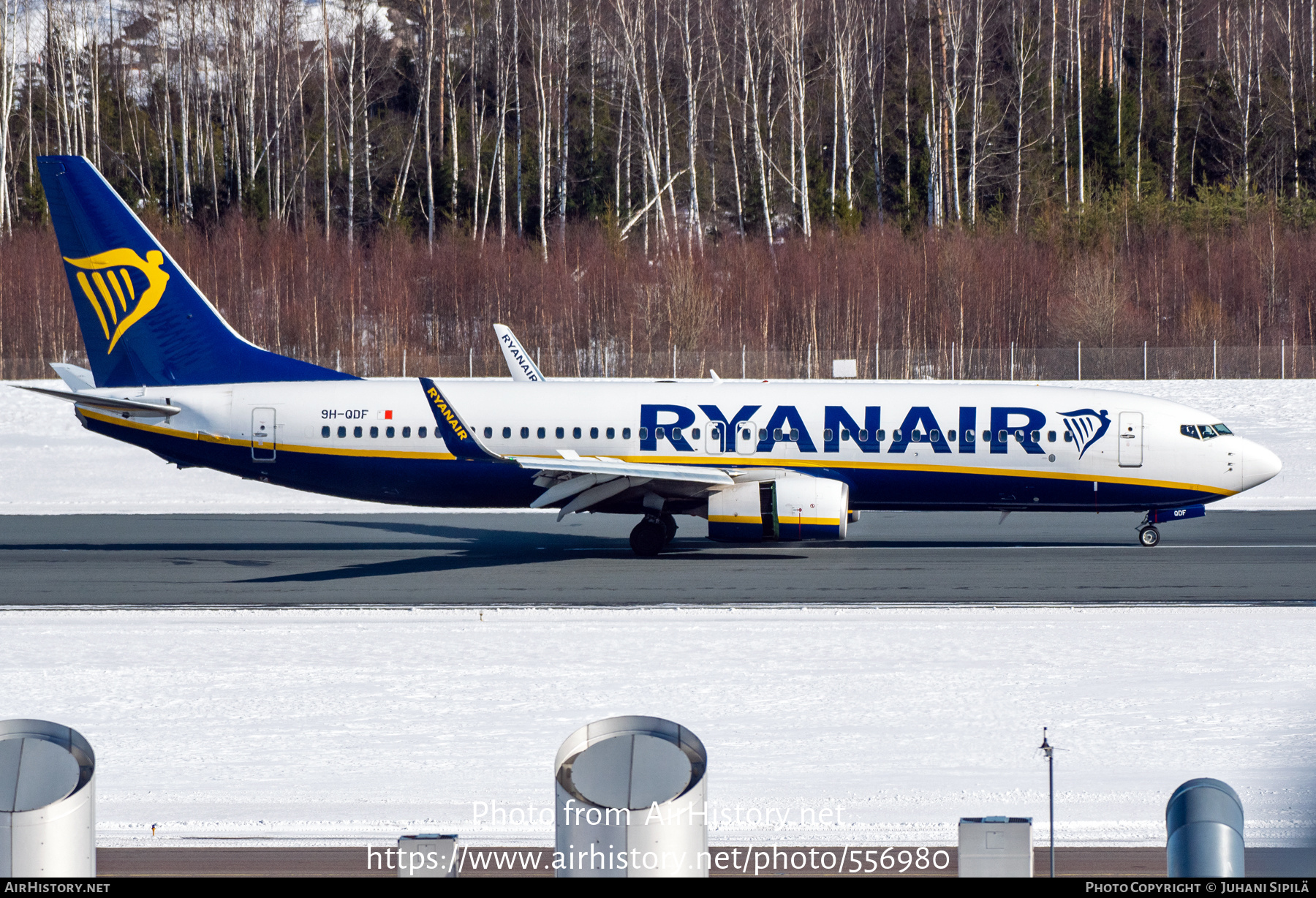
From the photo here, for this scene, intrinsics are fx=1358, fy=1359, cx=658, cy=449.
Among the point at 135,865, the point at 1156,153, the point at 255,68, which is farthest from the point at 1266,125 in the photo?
the point at 135,865

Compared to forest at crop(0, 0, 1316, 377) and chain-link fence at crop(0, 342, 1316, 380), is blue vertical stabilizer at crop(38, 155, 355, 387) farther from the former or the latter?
forest at crop(0, 0, 1316, 377)

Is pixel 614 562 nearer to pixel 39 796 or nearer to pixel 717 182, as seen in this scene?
pixel 39 796


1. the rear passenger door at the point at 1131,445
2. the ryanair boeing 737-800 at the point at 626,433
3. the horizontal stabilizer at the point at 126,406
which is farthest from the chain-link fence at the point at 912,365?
the rear passenger door at the point at 1131,445

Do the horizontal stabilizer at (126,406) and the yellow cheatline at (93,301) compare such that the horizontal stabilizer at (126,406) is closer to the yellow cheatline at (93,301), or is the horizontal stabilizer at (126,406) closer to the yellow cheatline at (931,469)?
the yellow cheatline at (93,301)

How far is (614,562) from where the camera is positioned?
976 inches

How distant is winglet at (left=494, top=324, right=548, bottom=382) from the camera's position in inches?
1210

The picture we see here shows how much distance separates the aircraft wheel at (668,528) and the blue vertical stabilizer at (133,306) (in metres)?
6.91

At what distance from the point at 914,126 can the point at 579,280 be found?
87.1ft

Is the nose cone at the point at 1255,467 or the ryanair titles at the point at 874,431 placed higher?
the ryanair titles at the point at 874,431

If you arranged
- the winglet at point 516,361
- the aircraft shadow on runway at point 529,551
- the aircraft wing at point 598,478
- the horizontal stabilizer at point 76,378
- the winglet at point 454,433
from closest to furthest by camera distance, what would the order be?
the winglet at point 454,433 → the aircraft wing at point 598,478 → the aircraft shadow on runway at point 529,551 → the horizontal stabilizer at point 76,378 → the winglet at point 516,361

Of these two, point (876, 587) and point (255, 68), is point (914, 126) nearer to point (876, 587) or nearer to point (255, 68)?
point (255, 68)

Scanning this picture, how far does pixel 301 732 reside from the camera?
44.2ft

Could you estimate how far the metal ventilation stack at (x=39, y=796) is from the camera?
5055mm

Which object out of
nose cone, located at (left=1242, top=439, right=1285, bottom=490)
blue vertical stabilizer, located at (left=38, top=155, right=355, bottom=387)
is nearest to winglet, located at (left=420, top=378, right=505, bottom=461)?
blue vertical stabilizer, located at (left=38, top=155, right=355, bottom=387)
